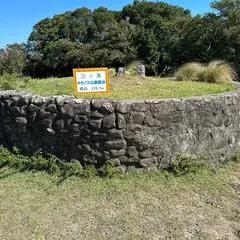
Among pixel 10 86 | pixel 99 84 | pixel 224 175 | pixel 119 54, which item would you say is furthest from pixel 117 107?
pixel 119 54

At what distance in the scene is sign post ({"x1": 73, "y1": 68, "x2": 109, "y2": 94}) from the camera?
4062 mm

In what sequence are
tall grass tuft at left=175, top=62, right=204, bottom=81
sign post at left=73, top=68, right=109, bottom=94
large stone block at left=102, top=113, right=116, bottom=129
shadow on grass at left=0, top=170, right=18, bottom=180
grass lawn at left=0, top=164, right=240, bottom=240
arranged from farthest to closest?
tall grass tuft at left=175, top=62, right=204, bottom=81, sign post at left=73, top=68, right=109, bottom=94, shadow on grass at left=0, top=170, right=18, bottom=180, large stone block at left=102, top=113, right=116, bottom=129, grass lawn at left=0, top=164, right=240, bottom=240

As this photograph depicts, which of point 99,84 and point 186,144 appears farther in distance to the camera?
point 99,84

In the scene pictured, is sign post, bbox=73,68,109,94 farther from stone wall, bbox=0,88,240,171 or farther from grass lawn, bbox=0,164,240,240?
grass lawn, bbox=0,164,240,240

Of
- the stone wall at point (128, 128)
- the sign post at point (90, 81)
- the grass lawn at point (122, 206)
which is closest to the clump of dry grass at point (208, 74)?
the stone wall at point (128, 128)

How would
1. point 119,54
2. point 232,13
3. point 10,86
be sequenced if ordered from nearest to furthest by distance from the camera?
1. point 10,86
2. point 232,13
3. point 119,54

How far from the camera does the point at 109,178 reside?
352cm

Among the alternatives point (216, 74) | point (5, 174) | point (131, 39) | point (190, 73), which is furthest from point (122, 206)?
point (131, 39)

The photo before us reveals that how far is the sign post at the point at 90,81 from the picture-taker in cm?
406

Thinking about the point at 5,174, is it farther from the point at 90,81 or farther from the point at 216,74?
the point at 216,74

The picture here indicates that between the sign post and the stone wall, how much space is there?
1.54 ft

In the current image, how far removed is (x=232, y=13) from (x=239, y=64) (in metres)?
1.62

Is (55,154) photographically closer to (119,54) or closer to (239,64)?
(239,64)

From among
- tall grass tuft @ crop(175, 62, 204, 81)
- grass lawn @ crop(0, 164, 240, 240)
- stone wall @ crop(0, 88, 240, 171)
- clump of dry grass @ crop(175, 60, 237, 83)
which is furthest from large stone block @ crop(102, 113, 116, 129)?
tall grass tuft @ crop(175, 62, 204, 81)
